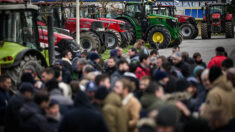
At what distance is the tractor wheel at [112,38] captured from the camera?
26562mm

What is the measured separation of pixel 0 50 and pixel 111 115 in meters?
6.05

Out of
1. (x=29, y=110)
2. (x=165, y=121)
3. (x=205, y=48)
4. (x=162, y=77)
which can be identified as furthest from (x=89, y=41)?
(x=165, y=121)

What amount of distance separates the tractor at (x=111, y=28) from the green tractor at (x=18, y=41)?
42.8 ft

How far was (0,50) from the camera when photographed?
1155cm

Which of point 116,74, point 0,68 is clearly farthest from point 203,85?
point 0,68

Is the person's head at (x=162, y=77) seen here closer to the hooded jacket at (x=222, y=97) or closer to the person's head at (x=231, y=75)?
the person's head at (x=231, y=75)

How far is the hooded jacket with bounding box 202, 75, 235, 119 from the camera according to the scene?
6.54m

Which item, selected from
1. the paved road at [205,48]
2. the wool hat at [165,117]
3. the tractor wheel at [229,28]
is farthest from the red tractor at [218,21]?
the wool hat at [165,117]

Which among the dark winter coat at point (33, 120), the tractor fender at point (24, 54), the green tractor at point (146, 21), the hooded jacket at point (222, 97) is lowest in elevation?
the dark winter coat at point (33, 120)

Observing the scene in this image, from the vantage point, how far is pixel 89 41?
2342 centimetres

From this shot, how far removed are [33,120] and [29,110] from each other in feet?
0.52

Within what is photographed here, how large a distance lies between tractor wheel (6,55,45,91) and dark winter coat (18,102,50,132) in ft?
16.2

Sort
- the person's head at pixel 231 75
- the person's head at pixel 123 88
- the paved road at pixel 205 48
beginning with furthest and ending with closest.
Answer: the paved road at pixel 205 48, the person's head at pixel 231 75, the person's head at pixel 123 88

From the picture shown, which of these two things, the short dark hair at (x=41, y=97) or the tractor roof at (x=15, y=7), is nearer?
the short dark hair at (x=41, y=97)
